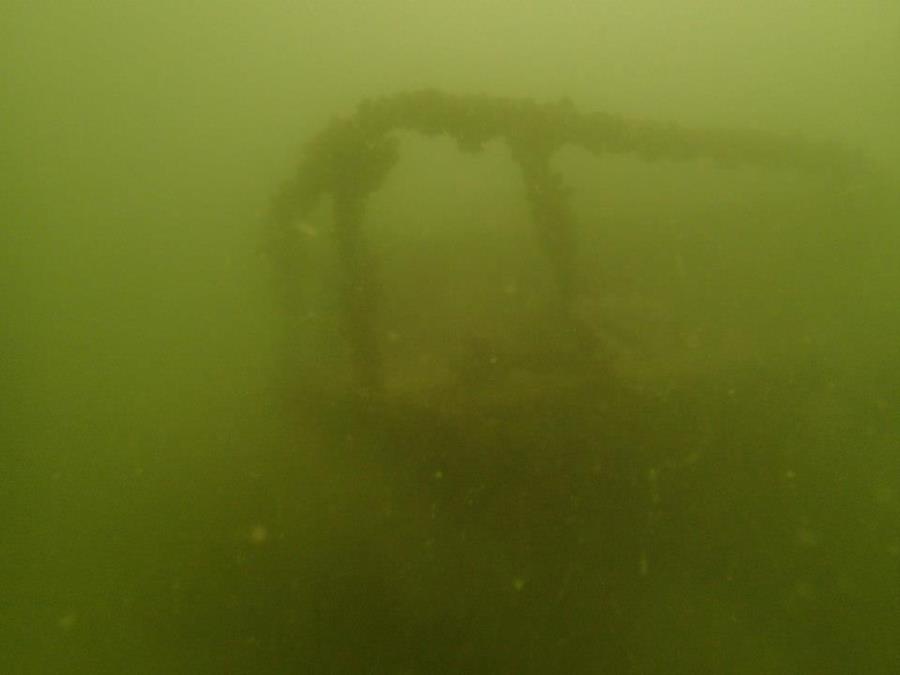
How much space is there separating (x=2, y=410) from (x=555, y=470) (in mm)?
540

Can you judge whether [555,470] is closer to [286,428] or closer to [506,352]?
[506,352]

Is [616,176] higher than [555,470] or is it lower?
higher

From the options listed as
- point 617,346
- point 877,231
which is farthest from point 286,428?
point 877,231

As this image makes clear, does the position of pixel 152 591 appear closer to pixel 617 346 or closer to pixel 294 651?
pixel 294 651

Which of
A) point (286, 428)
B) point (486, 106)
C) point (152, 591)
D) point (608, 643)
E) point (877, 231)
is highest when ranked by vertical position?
point (486, 106)

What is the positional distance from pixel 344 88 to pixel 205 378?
336mm

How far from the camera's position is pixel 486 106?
529 mm

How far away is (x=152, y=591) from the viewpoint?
1.49 ft

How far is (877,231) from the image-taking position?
533 millimetres

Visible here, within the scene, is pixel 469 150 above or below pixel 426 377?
above

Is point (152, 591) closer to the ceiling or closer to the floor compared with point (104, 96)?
closer to the floor

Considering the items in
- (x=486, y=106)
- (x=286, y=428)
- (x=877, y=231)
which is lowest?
(x=286, y=428)

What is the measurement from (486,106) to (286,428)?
0.40m

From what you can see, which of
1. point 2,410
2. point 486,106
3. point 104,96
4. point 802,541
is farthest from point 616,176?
point 2,410
